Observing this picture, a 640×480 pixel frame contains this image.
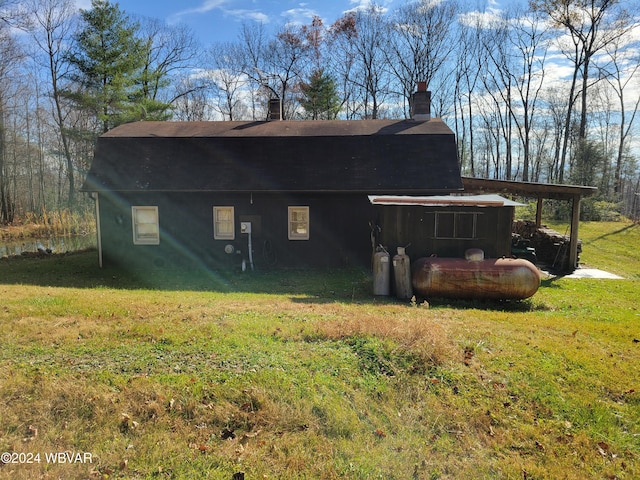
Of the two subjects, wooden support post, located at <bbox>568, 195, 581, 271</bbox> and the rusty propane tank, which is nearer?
the rusty propane tank

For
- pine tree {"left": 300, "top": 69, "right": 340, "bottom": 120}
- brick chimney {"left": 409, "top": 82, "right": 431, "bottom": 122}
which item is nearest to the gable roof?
brick chimney {"left": 409, "top": 82, "right": 431, "bottom": 122}

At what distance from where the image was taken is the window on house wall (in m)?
9.77

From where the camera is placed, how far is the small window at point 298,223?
12508mm

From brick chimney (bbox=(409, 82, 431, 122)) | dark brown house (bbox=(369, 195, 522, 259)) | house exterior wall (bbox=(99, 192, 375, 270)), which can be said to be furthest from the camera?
brick chimney (bbox=(409, 82, 431, 122))

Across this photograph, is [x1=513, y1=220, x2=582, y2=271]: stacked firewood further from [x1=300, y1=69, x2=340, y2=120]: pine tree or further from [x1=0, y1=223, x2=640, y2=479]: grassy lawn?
[x1=300, y1=69, x2=340, y2=120]: pine tree

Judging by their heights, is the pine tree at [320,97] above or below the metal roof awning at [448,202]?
above

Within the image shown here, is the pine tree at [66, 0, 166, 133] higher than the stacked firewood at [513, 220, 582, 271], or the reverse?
the pine tree at [66, 0, 166, 133]

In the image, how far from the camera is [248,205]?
12453 mm

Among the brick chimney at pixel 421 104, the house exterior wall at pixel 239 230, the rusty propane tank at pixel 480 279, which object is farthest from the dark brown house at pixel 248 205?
the rusty propane tank at pixel 480 279

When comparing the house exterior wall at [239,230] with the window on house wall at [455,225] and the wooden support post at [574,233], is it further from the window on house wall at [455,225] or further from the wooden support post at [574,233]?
the wooden support post at [574,233]

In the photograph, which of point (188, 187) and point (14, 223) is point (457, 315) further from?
point (14, 223)

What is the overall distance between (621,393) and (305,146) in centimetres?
1099

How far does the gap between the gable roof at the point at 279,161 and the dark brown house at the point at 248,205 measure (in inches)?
1.6

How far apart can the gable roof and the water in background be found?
697 centimetres
